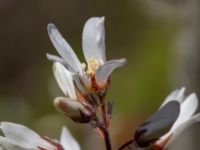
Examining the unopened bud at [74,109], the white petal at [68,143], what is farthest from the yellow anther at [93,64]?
the white petal at [68,143]

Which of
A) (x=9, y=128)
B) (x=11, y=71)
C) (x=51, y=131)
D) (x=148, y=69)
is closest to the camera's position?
(x=9, y=128)

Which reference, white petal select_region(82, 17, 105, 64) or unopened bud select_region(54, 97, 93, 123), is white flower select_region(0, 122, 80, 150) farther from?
white petal select_region(82, 17, 105, 64)

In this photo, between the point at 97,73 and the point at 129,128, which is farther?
the point at 129,128

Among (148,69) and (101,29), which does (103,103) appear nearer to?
(101,29)

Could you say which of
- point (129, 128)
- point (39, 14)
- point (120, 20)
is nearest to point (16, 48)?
point (39, 14)

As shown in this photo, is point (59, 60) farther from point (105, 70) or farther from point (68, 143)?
point (68, 143)

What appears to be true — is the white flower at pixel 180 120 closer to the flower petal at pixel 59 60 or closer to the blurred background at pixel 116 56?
the flower petal at pixel 59 60

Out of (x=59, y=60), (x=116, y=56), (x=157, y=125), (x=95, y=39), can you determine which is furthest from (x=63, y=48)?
(x=116, y=56)
